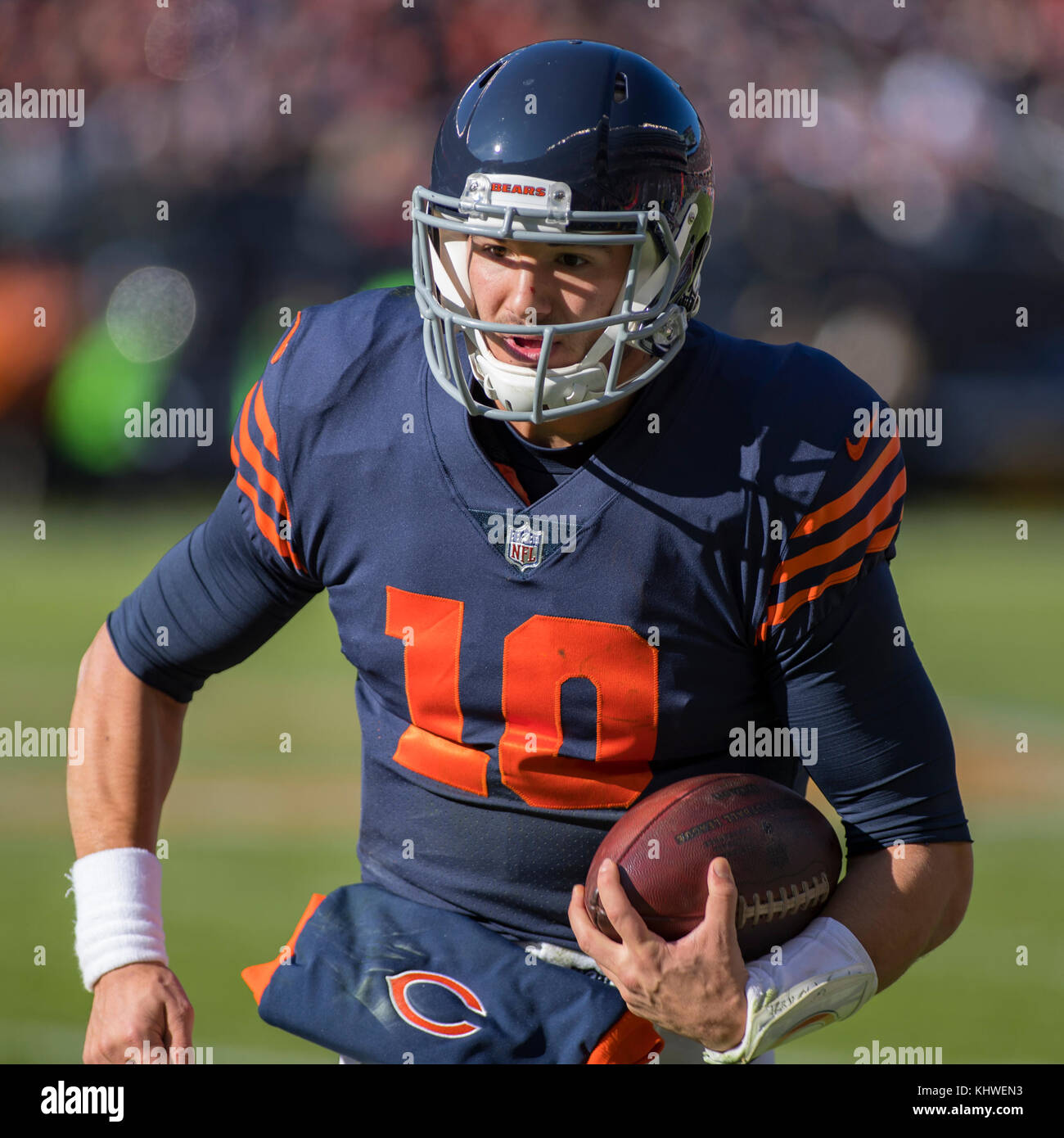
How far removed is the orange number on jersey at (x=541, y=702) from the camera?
1744mm

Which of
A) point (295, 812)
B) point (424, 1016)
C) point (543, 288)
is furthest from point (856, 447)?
point (295, 812)

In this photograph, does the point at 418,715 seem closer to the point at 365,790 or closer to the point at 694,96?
the point at 365,790

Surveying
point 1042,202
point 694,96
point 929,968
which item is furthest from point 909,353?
point 929,968

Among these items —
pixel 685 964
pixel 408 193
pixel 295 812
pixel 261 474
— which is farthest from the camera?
pixel 408 193

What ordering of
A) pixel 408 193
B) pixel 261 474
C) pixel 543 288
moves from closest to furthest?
pixel 543 288, pixel 261 474, pixel 408 193

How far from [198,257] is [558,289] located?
8.64 m

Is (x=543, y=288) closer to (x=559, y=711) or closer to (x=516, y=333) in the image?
(x=516, y=333)

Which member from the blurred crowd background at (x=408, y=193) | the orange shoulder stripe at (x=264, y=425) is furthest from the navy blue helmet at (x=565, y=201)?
the blurred crowd background at (x=408, y=193)

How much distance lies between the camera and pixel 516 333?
168 cm

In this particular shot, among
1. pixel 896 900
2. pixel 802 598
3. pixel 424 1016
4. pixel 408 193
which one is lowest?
pixel 424 1016

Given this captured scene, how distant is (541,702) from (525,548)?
200 millimetres

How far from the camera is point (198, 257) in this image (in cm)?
981

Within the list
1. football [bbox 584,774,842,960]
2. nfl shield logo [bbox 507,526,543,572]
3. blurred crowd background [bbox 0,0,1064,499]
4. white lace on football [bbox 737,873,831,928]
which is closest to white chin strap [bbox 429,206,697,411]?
nfl shield logo [bbox 507,526,543,572]

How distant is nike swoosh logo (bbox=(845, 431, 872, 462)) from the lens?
1.74 m
